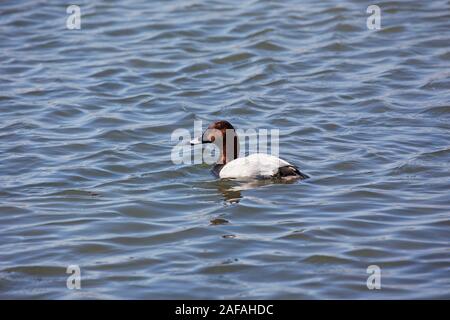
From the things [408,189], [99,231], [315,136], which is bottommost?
[99,231]

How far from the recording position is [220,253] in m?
7.52

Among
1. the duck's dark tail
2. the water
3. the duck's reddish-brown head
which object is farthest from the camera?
the duck's reddish-brown head

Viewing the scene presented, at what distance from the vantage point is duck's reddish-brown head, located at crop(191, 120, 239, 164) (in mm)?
9773

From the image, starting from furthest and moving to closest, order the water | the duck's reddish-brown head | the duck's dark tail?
the duck's reddish-brown head
the duck's dark tail
the water

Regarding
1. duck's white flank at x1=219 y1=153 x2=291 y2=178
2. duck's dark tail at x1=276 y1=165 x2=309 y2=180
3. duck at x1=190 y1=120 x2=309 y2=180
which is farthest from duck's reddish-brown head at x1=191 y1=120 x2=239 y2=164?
duck's dark tail at x1=276 y1=165 x2=309 y2=180

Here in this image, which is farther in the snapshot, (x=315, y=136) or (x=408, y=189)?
(x=315, y=136)

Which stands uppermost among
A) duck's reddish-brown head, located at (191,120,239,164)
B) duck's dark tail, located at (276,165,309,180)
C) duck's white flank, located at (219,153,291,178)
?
duck's reddish-brown head, located at (191,120,239,164)

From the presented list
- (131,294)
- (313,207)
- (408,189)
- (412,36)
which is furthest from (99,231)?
(412,36)

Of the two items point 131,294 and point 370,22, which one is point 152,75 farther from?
point 131,294

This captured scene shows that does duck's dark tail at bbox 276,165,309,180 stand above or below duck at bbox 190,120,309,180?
below

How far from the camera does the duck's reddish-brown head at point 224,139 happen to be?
32.1ft

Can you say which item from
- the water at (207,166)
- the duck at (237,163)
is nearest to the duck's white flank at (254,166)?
the duck at (237,163)

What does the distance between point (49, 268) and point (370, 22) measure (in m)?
9.09

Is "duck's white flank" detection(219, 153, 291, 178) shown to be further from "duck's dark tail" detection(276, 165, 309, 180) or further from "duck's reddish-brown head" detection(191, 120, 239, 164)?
"duck's reddish-brown head" detection(191, 120, 239, 164)
